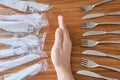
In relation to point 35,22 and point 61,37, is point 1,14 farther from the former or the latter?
point 61,37

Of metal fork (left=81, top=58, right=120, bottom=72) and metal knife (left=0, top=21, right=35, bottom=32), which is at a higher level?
metal knife (left=0, top=21, right=35, bottom=32)

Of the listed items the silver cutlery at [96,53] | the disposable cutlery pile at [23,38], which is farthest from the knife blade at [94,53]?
the disposable cutlery pile at [23,38]

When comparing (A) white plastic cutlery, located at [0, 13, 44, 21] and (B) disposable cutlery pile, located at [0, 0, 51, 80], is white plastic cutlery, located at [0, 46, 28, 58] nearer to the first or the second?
(B) disposable cutlery pile, located at [0, 0, 51, 80]

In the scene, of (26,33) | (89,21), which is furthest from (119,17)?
(26,33)

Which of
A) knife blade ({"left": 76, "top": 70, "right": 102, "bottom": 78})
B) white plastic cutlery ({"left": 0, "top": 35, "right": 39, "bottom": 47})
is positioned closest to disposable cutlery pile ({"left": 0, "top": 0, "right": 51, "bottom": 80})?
white plastic cutlery ({"left": 0, "top": 35, "right": 39, "bottom": 47})

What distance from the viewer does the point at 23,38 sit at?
82cm

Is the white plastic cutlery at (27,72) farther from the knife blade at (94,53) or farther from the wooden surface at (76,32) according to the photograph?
the knife blade at (94,53)

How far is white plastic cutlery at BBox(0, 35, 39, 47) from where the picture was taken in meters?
0.81

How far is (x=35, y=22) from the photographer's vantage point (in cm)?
84

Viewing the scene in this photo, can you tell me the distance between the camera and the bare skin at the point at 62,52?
732 mm

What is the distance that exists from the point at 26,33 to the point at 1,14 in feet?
0.38

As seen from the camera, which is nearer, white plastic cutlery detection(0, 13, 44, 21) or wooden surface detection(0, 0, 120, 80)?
wooden surface detection(0, 0, 120, 80)

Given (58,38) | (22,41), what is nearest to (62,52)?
(58,38)

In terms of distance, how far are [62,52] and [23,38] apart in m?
0.15
